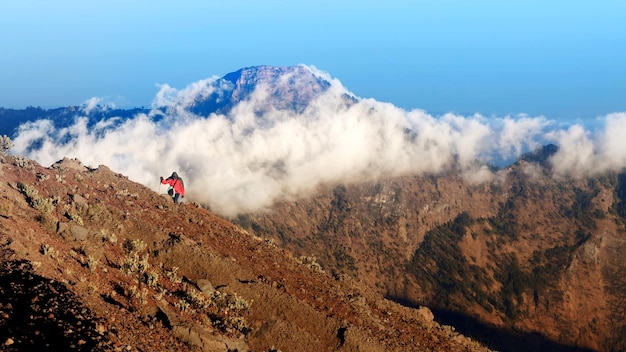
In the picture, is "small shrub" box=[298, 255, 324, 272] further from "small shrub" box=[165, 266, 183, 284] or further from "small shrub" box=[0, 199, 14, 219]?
"small shrub" box=[0, 199, 14, 219]

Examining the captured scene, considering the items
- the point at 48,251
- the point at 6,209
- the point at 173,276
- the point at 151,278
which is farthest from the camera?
the point at 173,276

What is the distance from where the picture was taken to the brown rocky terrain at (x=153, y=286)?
2025 centimetres

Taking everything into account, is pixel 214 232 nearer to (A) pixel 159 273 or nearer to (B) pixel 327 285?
(B) pixel 327 285

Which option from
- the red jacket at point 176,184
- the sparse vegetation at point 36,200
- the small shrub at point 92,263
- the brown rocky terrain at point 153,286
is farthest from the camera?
the red jacket at point 176,184

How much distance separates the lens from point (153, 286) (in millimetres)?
28266

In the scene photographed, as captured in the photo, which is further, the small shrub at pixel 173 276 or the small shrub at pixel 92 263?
the small shrub at pixel 173 276

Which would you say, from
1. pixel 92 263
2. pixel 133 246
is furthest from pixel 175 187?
pixel 92 263

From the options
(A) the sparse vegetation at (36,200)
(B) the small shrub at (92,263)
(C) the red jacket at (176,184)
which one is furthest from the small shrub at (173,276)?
(C) the red jacket at (176,184)

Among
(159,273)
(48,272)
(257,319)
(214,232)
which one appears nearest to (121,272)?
(159,273)

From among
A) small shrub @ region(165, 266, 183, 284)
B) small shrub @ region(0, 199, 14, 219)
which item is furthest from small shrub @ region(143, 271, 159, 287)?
small shrub @ region(0, 199, 14, 219)

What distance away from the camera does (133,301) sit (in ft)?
80.9

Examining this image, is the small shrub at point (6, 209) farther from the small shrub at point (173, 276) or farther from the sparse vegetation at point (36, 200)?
the small shrub at point (173, 276)

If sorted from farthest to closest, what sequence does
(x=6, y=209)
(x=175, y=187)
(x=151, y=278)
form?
(x=175, y=187)
(x=6, y=209)
(x=151, y=278)

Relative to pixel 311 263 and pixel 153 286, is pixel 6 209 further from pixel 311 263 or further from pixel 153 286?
pixel 311 263
